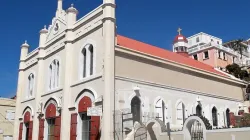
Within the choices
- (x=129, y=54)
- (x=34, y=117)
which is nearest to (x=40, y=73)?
(x=34, y=117)

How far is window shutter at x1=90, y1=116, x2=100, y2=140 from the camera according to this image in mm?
17297

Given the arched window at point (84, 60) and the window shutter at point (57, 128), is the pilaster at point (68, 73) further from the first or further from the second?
the arched window at point (84, 60)

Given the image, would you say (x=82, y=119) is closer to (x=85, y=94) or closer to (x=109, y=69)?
(x=85, y=94)

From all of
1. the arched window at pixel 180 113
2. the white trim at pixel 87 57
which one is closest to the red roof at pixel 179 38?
the arched window at pixel 180 113

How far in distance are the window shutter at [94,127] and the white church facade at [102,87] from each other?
45 millimetres

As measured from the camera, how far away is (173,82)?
21750mm

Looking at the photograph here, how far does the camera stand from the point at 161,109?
2025 centimetres

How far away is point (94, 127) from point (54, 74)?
736cm

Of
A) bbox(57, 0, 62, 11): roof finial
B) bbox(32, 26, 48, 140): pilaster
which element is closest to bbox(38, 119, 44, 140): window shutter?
bbox(32, 26, 48, 140): pilaster

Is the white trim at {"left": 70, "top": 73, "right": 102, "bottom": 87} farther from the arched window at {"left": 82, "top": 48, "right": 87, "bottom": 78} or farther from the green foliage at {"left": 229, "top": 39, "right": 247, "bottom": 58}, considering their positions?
the green foliage at {"left": 229, "top": 39, "right": 247, "bottom": 58}

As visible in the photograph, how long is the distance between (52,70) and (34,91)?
11.7ft

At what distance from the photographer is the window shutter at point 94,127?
56.7ft

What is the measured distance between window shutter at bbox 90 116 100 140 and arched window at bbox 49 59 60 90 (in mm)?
5935

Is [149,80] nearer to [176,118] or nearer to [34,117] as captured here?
[176,118]
